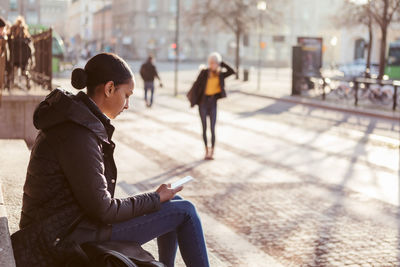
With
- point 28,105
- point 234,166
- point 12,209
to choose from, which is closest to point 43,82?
point 28,105

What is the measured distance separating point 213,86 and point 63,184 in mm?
7914

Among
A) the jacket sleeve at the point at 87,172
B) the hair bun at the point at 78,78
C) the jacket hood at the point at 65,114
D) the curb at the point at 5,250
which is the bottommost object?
the curb at the point at 5,250

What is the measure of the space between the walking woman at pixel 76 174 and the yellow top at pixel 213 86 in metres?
7.61

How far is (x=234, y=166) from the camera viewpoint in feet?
32.3

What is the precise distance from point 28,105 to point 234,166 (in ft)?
10.9

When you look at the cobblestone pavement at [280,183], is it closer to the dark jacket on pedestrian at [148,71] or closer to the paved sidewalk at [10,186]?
the paved sidewalk at [10,186]

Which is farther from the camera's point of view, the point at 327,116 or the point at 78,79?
the point at 327,116

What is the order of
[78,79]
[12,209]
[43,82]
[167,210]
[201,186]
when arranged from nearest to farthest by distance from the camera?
[78,79] → [167,210] → [12,209] → [201,186] → [43,82]

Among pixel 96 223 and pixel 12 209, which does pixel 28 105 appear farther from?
pixel 96 223

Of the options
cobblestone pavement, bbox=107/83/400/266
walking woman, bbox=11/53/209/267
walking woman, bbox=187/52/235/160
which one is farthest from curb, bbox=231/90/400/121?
walking woman, bbox=11/53/209/267

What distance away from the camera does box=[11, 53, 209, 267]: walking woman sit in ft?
9.39

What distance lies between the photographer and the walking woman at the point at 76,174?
2863 millimetres

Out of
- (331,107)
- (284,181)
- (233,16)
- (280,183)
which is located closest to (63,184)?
(280,183)

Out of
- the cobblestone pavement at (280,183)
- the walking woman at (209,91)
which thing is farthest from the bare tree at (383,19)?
the walking woman at (209,91)
